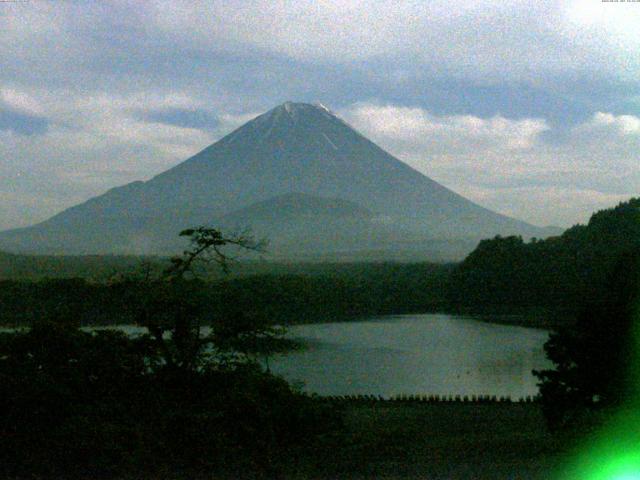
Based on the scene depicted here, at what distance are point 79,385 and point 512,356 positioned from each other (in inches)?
666

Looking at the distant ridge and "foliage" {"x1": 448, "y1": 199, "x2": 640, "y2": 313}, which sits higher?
the distant ridge

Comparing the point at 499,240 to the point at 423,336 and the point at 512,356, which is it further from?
the point at 512,356

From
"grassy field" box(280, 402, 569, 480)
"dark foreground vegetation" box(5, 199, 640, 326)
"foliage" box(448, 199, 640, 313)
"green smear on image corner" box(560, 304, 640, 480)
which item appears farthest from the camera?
"foliage" box(448, 199, 640, 313)

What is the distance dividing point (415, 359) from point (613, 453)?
1548 centimetres

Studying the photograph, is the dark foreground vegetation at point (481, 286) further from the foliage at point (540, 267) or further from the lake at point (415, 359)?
the lake at point (415, 359)

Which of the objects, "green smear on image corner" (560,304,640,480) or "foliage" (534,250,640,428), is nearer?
"green smear on image corner" (560,304,640,480)

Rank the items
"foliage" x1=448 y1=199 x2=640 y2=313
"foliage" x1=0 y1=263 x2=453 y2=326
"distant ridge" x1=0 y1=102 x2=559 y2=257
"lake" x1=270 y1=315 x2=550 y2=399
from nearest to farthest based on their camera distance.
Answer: "foliage" x1=0 y1=263 x2=453 y2=326
"lake" x1=270 y1=315 x2=550 y2=399
"foliage" x1=448 y1=199 x2=640 y2=313
"distant ridge" x1=0 y1=102 x2=559 y2=257

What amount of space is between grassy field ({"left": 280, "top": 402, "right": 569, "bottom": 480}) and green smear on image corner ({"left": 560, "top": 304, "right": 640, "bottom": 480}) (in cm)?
24

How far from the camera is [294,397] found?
730 cm

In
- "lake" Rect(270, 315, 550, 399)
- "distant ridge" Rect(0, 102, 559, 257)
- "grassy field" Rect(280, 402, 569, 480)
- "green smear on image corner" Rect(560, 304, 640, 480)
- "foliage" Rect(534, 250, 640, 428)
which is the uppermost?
"distant ridge" Rect(0, 102, 559, 257)

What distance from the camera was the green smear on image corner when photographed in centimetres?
629

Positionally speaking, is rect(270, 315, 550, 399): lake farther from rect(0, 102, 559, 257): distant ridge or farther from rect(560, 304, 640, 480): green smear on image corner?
rect(0, 102, 559, 257): distant ridge

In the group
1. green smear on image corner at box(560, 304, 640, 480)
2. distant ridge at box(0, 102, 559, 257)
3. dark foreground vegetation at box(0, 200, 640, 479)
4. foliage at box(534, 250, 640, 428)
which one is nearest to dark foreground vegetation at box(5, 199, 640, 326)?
dark foreground vegetation at box(0, 200, 640, 479)

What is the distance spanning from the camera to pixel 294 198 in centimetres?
12475
